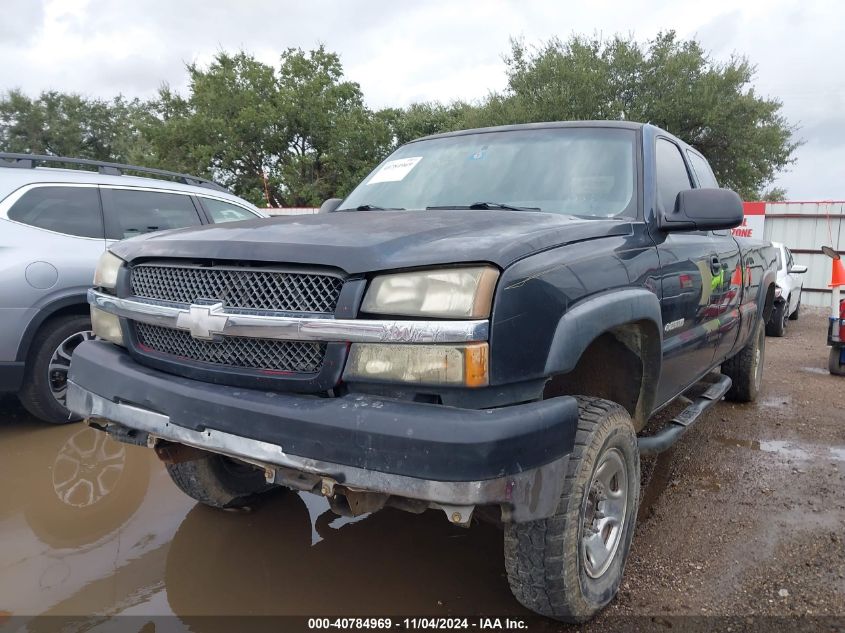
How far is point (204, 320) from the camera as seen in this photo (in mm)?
1954

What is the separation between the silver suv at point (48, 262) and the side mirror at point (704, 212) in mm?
3771

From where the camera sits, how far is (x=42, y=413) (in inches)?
160

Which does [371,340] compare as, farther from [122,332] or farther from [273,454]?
[122,332]

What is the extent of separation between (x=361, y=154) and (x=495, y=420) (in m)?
26.1

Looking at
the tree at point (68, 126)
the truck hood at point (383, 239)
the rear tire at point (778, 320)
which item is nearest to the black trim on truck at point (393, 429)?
the truck hood at point (383, 239)

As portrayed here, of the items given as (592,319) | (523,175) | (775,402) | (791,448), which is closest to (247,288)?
→ (592,319)

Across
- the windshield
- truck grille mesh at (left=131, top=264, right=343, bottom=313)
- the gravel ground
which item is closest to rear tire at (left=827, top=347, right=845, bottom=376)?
the gravel ground

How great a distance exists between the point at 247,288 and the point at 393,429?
0.72m

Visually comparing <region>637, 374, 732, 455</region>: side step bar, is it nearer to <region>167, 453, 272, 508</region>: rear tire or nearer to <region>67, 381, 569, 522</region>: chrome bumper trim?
<region>67, 381, 569, 522</region>: chrome bumper trim

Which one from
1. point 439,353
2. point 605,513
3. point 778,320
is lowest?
point 778,320

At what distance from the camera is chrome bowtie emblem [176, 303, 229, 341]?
1927 mm

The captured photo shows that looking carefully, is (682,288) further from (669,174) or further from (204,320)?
(204,320)

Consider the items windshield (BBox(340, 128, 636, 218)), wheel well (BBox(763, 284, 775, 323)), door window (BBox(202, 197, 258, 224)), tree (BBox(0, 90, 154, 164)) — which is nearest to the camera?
windshield (BBox(340, 128, 636, 218))

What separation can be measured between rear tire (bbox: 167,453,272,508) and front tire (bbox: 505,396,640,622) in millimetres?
1466
